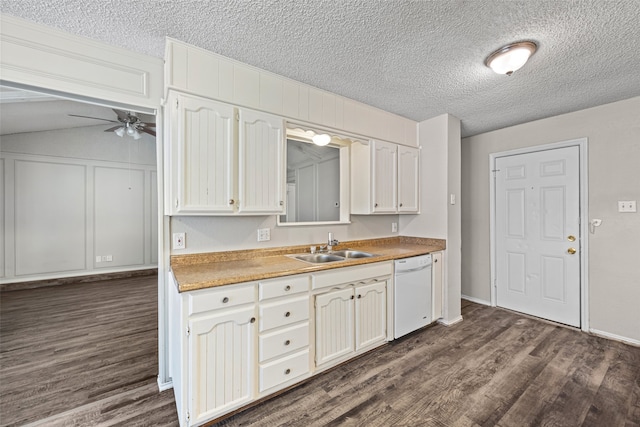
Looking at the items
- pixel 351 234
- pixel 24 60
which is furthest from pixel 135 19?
pixel 351 234

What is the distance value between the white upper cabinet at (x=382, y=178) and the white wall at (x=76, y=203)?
485cm

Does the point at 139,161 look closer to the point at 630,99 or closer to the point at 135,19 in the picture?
the point at 135,19

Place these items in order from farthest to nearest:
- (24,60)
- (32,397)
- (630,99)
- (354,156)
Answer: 1. (354,156)
2. (630,99)
3. (32,397)
4. (24,60)

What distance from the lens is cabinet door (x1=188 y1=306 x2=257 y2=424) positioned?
59.1 inches

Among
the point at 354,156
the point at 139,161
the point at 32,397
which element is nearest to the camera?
the point at 32,397

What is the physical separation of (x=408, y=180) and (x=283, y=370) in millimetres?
2430

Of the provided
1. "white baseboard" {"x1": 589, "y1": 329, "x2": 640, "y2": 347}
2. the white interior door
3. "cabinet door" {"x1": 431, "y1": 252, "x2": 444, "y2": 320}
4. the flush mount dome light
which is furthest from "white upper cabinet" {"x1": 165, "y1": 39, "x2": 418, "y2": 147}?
"white baseboard" {"x1": 589, "y1": 329, "x2": 640, "y2": 347}

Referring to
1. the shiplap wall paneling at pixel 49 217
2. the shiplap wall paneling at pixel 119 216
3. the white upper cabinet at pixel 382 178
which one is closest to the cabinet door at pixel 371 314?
the white upper cabinet at pixel 382 178

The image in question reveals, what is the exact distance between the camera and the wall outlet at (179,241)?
1968 millimetres

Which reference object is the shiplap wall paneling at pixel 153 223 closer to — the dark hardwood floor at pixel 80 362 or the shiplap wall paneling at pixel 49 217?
the shiplap wall paneling at pixel 49 217

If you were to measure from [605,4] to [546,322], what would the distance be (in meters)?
3.17

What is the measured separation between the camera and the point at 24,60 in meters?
1.55

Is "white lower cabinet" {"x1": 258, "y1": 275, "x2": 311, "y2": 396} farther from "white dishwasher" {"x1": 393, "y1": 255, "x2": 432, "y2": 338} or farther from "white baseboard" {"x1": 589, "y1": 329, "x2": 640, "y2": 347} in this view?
"white baseboard" {"x1": 589, "y1": 329, "x2": 640, "y2": 347}

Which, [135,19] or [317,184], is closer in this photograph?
[135,19]
